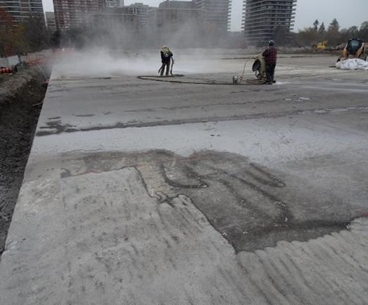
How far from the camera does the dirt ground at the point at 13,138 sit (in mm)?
3945

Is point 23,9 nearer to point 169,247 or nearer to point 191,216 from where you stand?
point 191,216

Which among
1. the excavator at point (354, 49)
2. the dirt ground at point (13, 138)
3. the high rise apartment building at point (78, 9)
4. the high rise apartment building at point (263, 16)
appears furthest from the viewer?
the high rise apartment building at point (263, 16)

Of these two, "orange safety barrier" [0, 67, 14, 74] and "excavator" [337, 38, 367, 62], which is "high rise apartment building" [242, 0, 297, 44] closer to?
"excavator" [337, 38, 367, 62]

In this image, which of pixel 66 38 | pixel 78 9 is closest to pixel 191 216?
pixel 78 9

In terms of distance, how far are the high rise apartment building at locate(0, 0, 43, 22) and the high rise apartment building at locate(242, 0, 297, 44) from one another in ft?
119

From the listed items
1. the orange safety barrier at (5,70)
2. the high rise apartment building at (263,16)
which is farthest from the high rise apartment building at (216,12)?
the orange safety barrier at (5,70)

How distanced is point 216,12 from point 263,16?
21.5 ft

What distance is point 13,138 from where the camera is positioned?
6.87m

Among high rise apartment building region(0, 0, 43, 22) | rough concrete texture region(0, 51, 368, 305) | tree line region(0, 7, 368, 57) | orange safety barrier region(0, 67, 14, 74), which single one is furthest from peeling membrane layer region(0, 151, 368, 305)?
high rise apartment building region(0, 0, 43, 22)

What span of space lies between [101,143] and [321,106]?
17.6ft

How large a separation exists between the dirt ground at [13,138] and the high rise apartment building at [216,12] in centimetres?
1871

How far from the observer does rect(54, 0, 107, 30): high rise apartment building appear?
2738 centimetres

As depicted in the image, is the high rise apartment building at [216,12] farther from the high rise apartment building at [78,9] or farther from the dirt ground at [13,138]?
the dirt ground at [13,138]

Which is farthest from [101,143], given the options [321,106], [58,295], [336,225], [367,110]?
[367,110]
